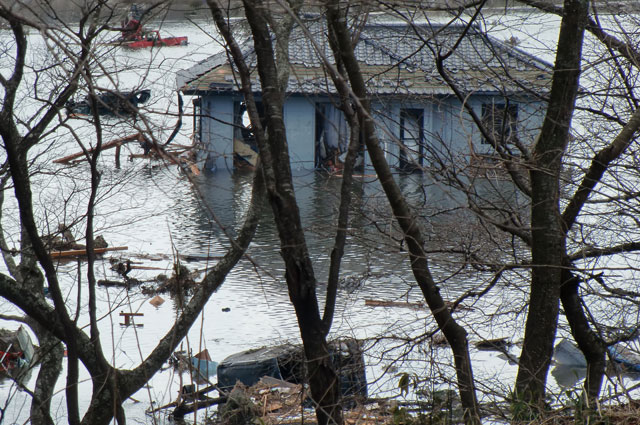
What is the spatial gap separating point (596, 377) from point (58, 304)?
3.87 meters

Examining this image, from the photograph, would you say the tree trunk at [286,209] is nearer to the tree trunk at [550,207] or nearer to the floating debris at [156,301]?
the tree trunk at [550,207]

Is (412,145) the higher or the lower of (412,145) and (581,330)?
the higher

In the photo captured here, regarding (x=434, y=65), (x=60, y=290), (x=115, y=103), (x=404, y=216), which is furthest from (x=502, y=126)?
(x=60, y=290)

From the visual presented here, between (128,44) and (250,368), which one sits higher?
(128,44)

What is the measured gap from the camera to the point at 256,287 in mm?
11266

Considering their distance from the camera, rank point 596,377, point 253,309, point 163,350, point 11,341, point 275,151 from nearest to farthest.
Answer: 1. point 275,151
2. point 596,377
3. point 163,350
4. point 11,341
5. point 253,309

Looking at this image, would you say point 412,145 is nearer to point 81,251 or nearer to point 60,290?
point 60,290

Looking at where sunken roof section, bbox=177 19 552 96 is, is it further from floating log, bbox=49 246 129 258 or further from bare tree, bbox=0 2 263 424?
floating log, bbox=49 246 129 258

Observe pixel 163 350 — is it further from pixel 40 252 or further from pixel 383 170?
pixel 383 170

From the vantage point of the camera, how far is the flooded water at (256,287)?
5.71 m

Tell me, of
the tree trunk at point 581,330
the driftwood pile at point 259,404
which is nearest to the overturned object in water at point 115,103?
the driftwood pile at point 259,404

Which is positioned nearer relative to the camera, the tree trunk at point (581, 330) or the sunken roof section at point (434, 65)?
the sunken roof section at point (434, 65)

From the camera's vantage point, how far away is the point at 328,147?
22.4 metres

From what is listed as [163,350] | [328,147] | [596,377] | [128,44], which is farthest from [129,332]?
[328,147]
